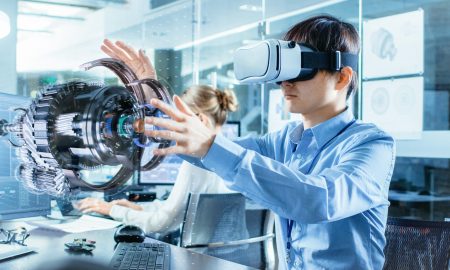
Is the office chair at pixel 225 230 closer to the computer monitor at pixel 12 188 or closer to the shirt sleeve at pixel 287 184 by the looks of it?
the computer monitor at pixel 12 188

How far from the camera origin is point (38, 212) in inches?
61.8

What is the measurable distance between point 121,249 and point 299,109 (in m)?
0.62

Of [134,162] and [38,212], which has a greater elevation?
[134,162]

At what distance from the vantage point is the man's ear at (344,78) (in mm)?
1254

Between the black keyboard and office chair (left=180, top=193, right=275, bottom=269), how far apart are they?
0.53 m

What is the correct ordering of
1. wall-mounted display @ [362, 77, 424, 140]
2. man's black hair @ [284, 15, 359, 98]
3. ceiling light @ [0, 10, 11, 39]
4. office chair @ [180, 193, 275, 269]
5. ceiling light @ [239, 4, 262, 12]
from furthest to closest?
ceiling light @ [239, 4, 262, 12] → wall-mounted display @ [362, 77, 424, 140] → ceiling light @ [0, 10, 11, 39] → office chair @ [180, 193, 275, 269] → man's black hair @ [284, 15, 359, 98]

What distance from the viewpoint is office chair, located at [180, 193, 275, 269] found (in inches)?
79.0

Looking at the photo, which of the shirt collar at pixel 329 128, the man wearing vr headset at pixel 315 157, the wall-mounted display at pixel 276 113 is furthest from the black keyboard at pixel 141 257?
the wall-mounted display at pixel 276 113

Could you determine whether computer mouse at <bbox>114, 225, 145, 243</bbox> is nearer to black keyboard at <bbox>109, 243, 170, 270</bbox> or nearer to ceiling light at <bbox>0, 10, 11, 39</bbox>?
black keyboard at <bbox>109, 243, 170, 270</bbox>

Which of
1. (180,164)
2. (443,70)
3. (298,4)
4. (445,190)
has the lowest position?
(445,190)

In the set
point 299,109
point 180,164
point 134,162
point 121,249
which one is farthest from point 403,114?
point 134,162

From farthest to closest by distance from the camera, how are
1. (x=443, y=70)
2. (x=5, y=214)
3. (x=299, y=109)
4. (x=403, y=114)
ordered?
(x=443, y=70), (x=403, y=114), (x=5, y=214), (x=299, y=109)

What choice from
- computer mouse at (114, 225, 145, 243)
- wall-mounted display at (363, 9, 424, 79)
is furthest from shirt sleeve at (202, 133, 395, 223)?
wall-mounted display at (363, 9, 424, 79)

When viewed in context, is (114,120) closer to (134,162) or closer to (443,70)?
(134,162)
